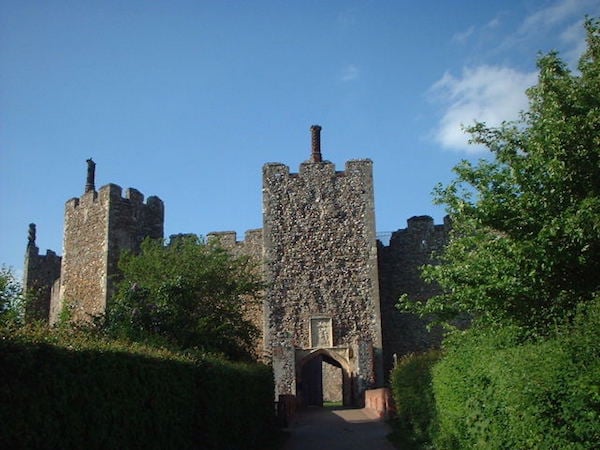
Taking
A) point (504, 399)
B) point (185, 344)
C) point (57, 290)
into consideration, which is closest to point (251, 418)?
point (185, 344)

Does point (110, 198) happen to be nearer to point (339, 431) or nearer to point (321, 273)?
point (321, 273)

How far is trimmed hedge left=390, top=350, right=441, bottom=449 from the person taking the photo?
13883mm

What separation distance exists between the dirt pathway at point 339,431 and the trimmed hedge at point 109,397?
2897 millimetres

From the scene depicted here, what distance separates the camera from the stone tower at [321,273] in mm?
25500

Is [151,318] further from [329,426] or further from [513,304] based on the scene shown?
[513,304]

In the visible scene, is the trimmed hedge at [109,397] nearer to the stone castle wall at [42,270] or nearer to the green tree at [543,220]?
the green tree at [543,220]

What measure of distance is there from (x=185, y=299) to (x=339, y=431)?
5396 millimetres

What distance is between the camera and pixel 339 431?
714 inches

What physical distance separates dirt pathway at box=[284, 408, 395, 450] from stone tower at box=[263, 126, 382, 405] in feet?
7.74

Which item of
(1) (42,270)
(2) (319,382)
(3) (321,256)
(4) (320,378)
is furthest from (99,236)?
(4) (320,378)

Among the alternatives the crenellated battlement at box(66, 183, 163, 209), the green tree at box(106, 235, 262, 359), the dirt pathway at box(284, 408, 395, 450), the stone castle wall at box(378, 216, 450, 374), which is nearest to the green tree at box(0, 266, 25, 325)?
the green tree at box(106, 235, 262, 359)

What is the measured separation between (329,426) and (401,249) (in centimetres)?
1071

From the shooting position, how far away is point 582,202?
Answer: 383 inches

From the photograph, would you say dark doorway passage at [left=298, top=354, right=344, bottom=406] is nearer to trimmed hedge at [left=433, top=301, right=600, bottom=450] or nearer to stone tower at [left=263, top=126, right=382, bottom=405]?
stone tower at [left=263, top=126, right=382, bottom=405]
